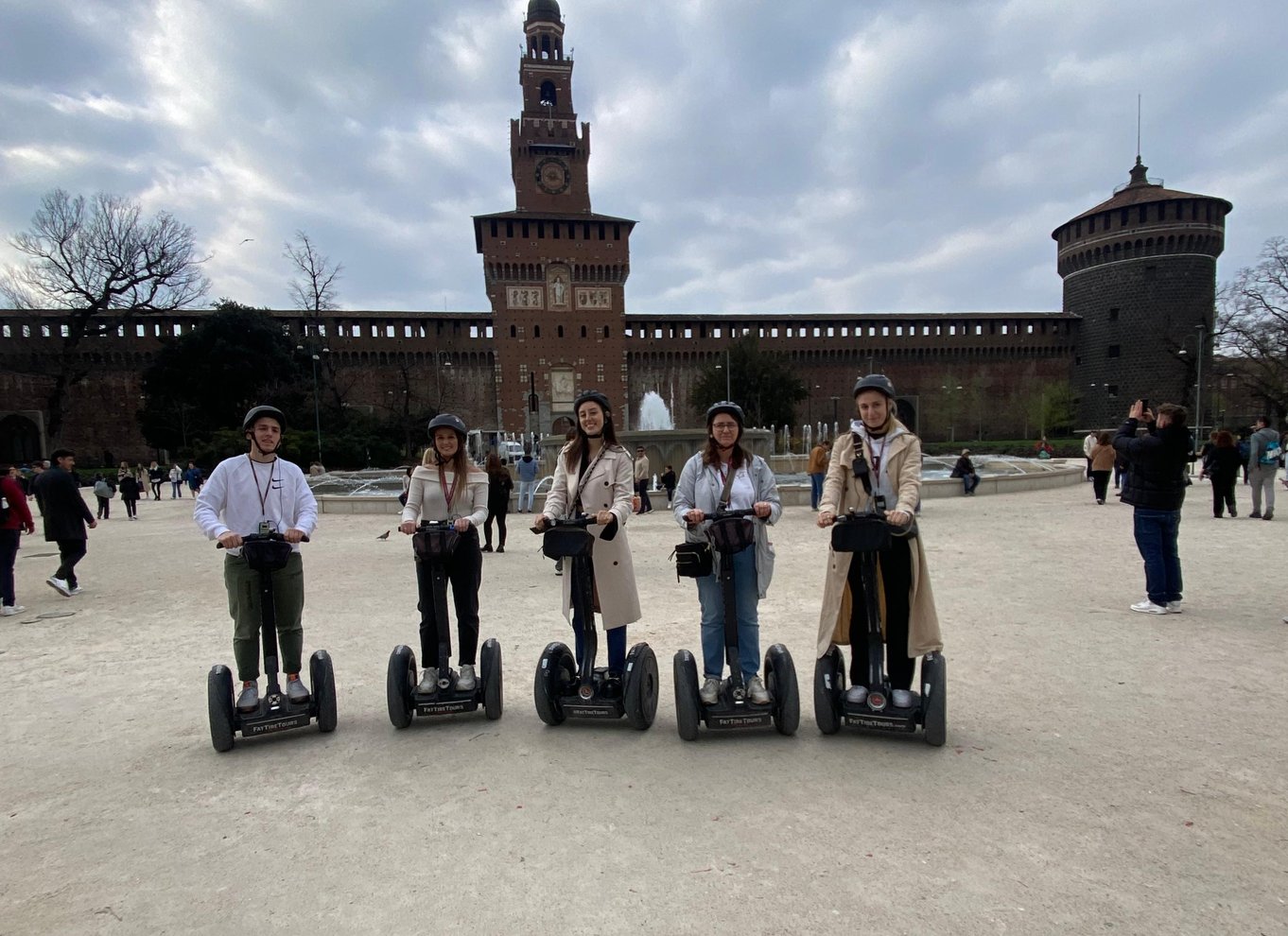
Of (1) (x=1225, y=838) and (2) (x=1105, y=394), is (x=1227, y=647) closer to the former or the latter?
(1) (x=1225, y=838)

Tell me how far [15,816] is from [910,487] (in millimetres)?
4099

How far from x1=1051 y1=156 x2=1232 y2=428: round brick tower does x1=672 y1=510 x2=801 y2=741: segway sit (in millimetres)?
53745

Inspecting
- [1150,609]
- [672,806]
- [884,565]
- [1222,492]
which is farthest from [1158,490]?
[1222,492]

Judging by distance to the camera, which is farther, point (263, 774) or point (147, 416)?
point (147, 416)

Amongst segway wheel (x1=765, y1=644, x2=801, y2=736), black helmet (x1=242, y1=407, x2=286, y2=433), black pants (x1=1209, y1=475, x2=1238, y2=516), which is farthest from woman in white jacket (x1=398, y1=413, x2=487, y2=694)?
black pants (x1=1209, y1=475, x2=1238, y2=516)

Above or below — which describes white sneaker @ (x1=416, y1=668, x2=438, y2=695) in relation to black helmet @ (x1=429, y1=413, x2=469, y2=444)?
below

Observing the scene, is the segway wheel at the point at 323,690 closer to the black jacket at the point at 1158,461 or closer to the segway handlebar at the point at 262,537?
Answer: the segway handlebar at the point at 262,537

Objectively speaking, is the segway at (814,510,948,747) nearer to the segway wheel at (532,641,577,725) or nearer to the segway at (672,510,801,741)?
the segway at (672,510,801,741)

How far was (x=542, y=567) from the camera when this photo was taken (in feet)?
28.2

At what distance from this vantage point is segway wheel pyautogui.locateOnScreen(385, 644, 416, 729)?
12.1ft

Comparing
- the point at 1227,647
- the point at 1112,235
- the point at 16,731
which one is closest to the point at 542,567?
the point at 16,731

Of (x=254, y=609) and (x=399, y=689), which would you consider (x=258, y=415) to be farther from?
(x=399, y=689)

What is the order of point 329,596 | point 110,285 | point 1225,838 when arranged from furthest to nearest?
point 110,285
point 329,596
point 1225,838

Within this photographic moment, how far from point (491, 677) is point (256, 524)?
1.46 metres
